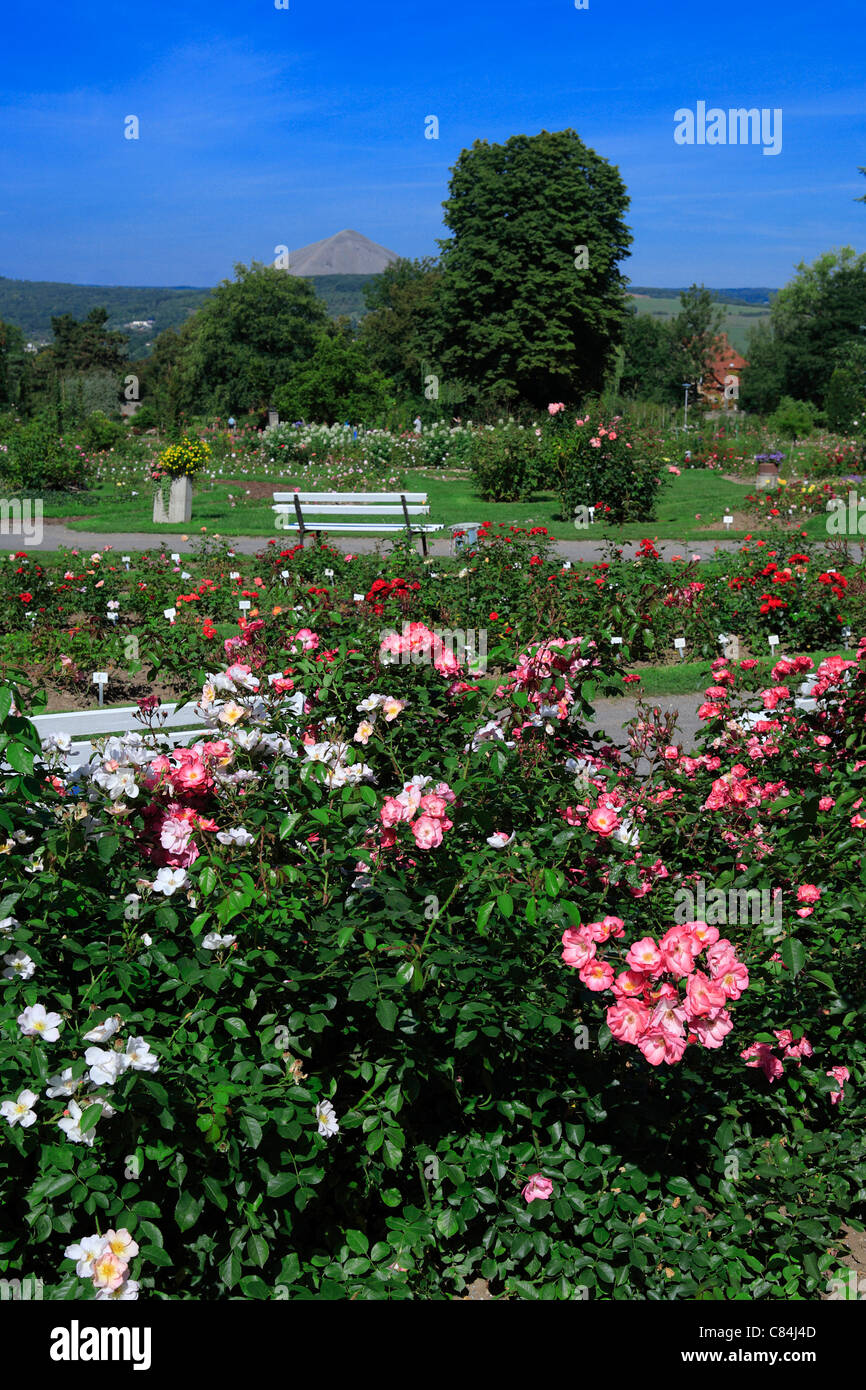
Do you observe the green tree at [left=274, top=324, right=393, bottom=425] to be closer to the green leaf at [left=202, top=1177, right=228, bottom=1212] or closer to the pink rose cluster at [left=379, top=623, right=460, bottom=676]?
the pink rose cluster at [left=379, top=623, right=460, bottom=676]

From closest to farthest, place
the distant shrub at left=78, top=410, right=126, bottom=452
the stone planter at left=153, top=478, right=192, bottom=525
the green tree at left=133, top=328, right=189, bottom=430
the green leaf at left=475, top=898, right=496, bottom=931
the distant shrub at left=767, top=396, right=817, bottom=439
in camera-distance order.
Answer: the green leaf at left=475, top=898, right=496, bottom=931, the stone planter at left=153, top=478, right=192, bottom=525, the distant shrub at left=78, top=410, right=126, bottom=452, the distant shrub at left=767, top=396, right=817, bottom=439, the green tree at left=133, top=328, right=189, bottom=430

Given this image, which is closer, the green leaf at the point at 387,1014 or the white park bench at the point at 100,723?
the green leaf at the point at 387,1014

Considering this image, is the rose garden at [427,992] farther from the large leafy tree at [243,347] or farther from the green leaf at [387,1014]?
the large leafy tree at [243,347]

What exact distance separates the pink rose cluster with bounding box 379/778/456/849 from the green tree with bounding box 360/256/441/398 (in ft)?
166

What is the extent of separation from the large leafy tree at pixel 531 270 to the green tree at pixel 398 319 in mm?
11581

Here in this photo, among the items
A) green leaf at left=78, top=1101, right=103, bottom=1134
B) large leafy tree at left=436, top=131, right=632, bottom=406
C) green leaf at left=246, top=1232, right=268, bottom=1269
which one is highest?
large leafy tree at left=436, top=131, right=632, bottom=406

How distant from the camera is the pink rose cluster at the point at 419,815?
102 inches

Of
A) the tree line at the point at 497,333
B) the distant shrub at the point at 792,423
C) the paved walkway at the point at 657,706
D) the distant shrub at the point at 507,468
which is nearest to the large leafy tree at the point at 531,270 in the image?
the tree line at the point at 497,333

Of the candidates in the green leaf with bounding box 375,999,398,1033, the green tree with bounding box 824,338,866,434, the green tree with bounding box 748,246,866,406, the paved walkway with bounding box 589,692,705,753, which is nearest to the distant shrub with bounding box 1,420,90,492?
the paved walkway with bounding box 589,692,705,753

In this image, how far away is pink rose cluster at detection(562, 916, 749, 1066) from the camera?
2.22 m

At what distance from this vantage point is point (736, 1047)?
284cm

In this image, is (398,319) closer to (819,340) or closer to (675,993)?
(819,340)

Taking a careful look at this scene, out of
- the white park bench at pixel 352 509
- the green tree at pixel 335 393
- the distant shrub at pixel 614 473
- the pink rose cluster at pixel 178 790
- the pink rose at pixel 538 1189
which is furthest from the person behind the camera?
the green tree at pixel 335 393
